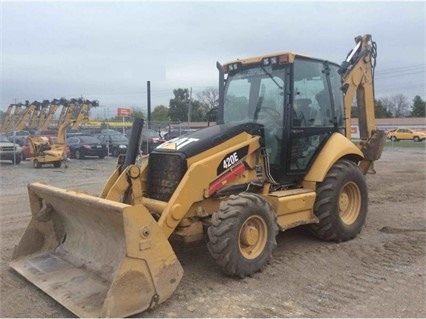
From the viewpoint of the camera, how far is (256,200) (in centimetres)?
520

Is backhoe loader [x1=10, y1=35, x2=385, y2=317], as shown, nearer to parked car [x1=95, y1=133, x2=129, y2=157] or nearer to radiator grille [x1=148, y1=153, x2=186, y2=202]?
radiator grille [x1=148, y1=153, x2=186, y2=202]

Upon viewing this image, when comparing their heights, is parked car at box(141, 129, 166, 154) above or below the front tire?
above

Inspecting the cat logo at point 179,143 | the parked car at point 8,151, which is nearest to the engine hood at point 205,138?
the cat logo at point 179,143

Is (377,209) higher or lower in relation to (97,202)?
lower

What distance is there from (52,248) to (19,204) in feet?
15.9

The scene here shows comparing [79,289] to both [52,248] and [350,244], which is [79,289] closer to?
[52,248]

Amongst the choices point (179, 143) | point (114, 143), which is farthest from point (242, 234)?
point (114, 143)

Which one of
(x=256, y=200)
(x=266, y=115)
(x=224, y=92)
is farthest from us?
(x=224, y=92)

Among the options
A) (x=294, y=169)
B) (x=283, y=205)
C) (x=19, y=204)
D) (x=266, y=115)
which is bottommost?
(x=19, y=204)

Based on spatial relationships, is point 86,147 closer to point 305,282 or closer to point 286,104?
point 286,104

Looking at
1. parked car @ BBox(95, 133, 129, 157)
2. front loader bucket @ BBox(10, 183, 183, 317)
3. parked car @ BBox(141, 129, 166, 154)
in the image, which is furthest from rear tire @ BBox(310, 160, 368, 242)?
parked car @ BBox(95, 133, 129, 157)

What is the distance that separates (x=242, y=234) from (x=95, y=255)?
163cm

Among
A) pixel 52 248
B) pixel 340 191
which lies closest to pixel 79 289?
pixel 52 248

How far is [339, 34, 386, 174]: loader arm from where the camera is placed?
26.1ft
